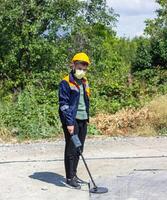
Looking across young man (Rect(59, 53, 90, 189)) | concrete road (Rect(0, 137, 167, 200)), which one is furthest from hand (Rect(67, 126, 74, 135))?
concrete road (Rect(0, 137, 167, 200))

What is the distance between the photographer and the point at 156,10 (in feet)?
121

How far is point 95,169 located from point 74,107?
5.10 feet

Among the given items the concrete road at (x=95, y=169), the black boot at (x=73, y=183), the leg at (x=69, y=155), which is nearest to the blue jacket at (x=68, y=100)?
the leg at (x=69, y=155)

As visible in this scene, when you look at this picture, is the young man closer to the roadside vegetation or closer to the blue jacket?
the blue jacket

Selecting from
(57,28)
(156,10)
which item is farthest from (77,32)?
(156,10)

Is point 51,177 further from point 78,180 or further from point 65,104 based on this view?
point 65,104

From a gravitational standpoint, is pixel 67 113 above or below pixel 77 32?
below

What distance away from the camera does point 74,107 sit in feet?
22.6

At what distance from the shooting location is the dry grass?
38.1 ft

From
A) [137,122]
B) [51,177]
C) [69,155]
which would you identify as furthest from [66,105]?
[137,122]

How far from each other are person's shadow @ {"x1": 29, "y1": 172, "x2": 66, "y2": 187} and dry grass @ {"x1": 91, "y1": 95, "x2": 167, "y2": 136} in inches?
152

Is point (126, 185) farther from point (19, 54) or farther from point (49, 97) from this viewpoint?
point (19, 54)

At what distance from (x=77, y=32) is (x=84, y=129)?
12173 millimetres

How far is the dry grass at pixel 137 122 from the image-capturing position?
11602 mm
